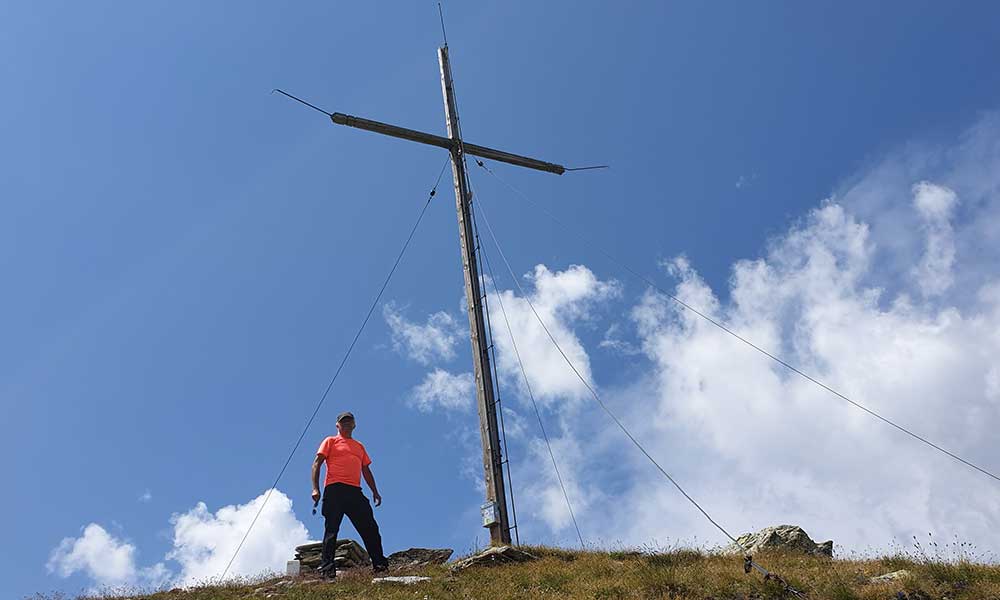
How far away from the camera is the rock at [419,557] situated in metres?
10.6

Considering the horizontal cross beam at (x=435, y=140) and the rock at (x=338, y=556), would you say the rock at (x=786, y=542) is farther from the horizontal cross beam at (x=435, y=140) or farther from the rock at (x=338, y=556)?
the horizontal cross beam at (x=435, y=140)

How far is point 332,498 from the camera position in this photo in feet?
32.7

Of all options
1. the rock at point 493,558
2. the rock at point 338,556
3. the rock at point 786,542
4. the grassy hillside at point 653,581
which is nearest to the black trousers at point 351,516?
the grassy hillside at point 653,581

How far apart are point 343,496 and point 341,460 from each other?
490mm

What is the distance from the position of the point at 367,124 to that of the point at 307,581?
8.37 meters

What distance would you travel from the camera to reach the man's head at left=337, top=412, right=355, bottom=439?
34.4ft

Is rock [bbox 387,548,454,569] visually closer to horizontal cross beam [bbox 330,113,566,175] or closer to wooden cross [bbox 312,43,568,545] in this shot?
wooden cross [bbox 312,43,568,545]

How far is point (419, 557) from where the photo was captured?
10836 mm

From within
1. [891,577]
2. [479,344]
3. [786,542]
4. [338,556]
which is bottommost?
[891,577]

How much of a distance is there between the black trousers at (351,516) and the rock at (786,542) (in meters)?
4.88

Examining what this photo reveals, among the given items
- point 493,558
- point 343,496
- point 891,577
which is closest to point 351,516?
point 343,496

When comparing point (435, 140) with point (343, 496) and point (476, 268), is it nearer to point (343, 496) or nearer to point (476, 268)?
point (476, 268)

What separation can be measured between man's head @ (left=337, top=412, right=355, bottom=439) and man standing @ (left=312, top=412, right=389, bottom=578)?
20 millimetres

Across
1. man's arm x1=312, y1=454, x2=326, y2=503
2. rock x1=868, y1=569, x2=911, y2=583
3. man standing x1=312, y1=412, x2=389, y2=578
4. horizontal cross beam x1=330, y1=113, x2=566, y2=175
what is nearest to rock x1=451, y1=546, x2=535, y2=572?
man standing x1=312, y1=412, x2=389, y2=578
